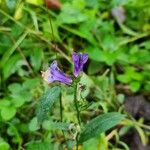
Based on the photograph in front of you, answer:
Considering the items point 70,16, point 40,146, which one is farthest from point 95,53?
point 40,146

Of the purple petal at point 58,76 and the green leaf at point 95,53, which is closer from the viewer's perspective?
the purple petal at point 58,76

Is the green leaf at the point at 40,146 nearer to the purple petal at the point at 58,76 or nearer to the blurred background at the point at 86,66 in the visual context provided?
the blurred background at the point at 86,66

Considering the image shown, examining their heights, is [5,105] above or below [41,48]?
below

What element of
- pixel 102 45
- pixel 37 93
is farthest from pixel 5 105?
pixel 102 45

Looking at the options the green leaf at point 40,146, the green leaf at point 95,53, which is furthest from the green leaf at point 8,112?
the green leaf at point 95,53

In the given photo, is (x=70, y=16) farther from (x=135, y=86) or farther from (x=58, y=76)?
(x=58, y=76)

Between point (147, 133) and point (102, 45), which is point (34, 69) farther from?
point (147, 133)
